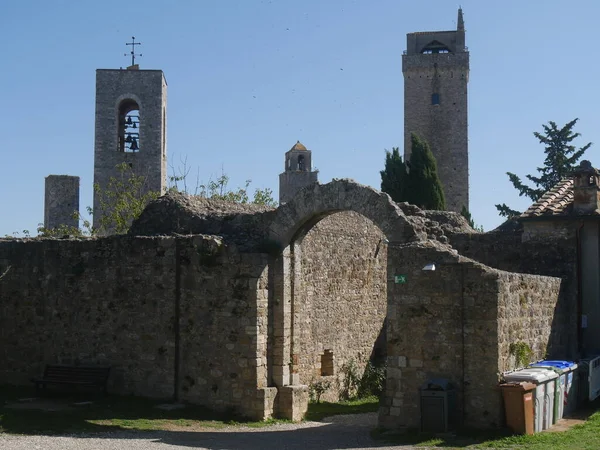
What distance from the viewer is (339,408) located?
18188 mm

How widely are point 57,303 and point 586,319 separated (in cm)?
1142

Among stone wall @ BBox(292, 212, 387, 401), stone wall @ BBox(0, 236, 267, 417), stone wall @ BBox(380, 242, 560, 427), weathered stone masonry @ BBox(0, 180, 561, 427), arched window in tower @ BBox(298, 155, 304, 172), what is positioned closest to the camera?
stone wall @ BBox(380, 242, 560, 427)

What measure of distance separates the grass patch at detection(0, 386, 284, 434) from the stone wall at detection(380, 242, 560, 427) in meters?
2.89

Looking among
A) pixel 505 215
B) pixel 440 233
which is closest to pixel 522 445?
pixel 440 233

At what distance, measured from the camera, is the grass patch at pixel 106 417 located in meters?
13.9

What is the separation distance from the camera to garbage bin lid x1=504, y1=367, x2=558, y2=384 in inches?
520

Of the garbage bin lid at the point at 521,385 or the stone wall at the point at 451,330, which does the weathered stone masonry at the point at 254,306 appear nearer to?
the stone wall at the point at 451,330

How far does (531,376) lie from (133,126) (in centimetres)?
3397

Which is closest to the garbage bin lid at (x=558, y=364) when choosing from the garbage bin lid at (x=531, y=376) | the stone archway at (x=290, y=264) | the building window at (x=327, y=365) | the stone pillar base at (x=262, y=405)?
the garbage bin lid at (x=531, y=376)

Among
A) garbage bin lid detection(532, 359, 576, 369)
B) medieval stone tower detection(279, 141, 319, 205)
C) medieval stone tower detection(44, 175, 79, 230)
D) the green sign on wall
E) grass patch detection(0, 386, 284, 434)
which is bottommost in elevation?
grass patch detection(0, 386, 284, 434)

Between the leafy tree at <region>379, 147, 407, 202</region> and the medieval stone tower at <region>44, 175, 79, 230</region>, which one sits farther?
the leafy tree at <region>379, 147, 407, 202</region>

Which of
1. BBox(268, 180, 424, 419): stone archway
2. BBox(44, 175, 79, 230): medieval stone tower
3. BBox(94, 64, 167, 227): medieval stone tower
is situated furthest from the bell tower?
BBox(268, 180, 424, 419): stone archway

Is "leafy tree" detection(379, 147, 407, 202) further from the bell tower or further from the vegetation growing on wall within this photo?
the vegetation growing on wall

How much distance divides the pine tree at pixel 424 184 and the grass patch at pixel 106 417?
31.3 meters
